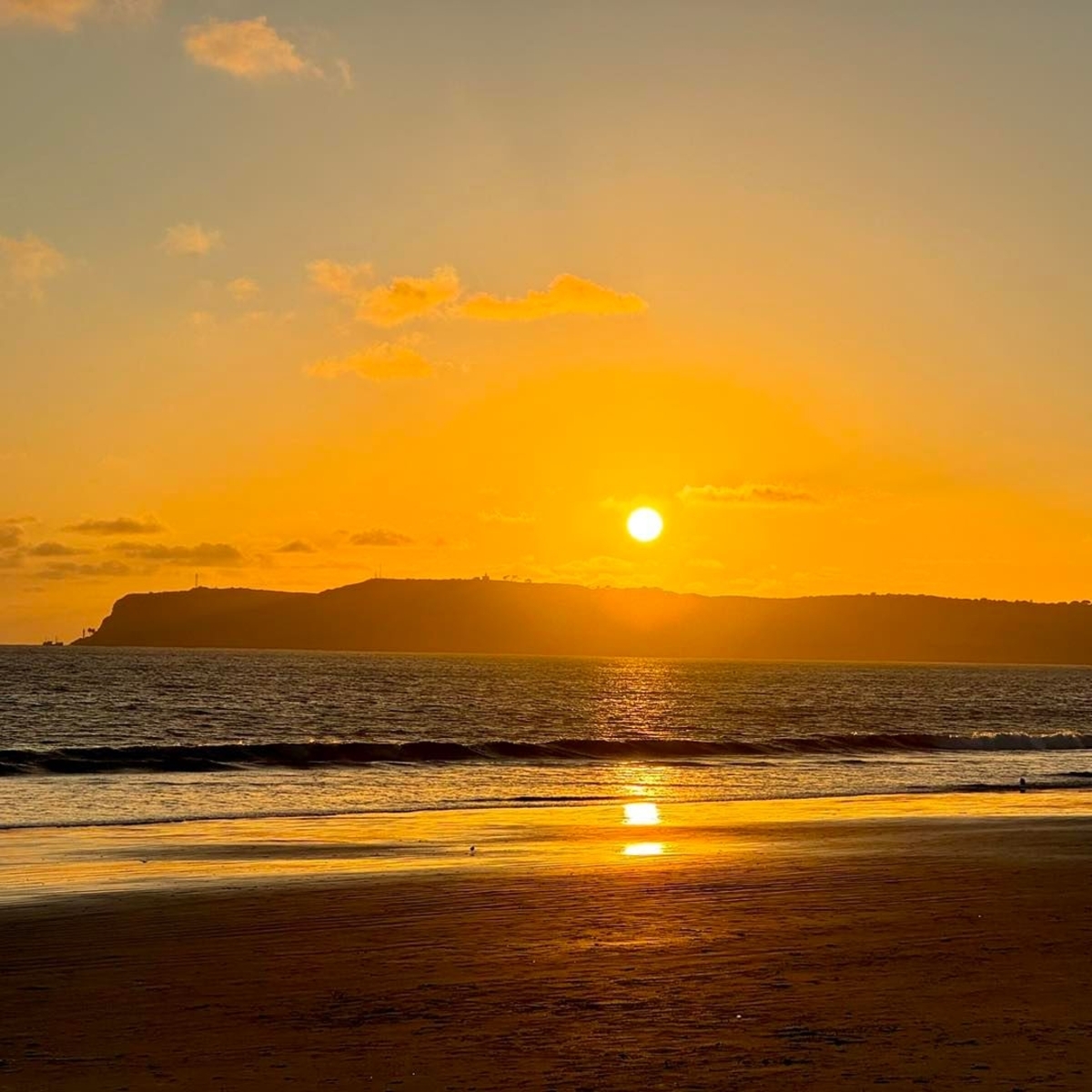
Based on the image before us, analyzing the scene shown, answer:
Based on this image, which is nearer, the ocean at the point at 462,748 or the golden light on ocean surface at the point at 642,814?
the golden light on ocean surface at the point at 642,814

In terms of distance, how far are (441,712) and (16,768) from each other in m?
59.4

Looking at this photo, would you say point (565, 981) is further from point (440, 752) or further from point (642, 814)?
point (440, 752)

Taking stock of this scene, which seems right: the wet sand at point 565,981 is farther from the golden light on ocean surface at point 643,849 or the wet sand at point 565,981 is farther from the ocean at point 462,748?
the ocean at point 462,748

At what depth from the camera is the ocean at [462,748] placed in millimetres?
42031

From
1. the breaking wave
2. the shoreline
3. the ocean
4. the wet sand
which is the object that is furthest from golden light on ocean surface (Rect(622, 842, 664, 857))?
the breaking wave

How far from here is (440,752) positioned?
204ft

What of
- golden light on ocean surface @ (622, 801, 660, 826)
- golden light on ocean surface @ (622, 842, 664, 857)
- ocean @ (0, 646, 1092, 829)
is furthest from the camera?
ocean @ (0, 646, 1092, 829)

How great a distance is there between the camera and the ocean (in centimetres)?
4203

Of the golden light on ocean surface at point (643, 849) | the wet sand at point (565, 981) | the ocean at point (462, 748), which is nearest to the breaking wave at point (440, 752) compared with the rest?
the ocean at point (462, 748)

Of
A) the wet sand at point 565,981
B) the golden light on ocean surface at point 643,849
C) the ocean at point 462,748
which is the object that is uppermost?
the wet sand at point 565,981

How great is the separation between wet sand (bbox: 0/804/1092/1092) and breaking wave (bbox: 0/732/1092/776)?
35.3 m

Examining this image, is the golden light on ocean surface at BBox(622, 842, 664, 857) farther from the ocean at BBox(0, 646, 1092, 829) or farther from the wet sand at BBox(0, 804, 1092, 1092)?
the ocean at BBox(0, 646, 1092, 829)

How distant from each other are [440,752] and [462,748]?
1.36 m

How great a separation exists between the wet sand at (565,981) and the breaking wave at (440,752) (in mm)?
35262
